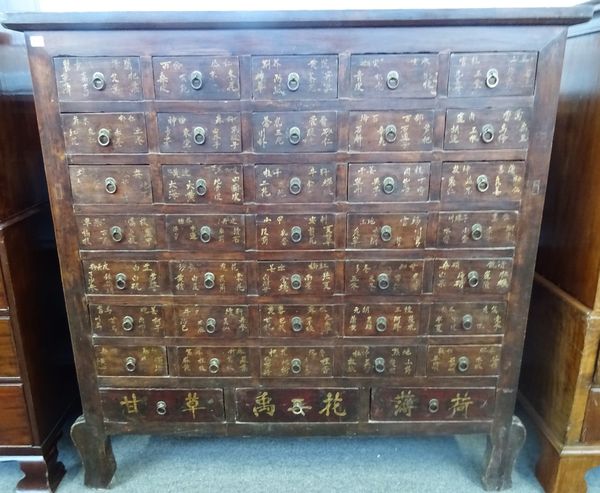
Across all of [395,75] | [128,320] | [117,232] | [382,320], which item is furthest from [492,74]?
[128,320]

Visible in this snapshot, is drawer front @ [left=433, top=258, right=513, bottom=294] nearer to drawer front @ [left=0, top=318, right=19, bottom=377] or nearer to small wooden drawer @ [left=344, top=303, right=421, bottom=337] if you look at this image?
small wooden drawer @ [left=344, top=303, right=421, bottom=337]

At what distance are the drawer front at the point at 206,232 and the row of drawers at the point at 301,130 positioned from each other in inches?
7.7

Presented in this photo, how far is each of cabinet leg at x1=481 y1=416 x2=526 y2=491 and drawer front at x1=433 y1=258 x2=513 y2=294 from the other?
1.55 feet

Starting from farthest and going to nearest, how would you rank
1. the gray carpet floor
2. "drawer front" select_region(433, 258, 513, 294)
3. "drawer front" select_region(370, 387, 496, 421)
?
1. the gray carpet floor
2. "drawer front" select_region(370, 387, 496, 421)
3. "drawer front" select_region(433, 258, 513, 294)

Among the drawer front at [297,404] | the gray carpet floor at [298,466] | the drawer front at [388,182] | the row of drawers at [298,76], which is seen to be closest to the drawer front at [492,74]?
the row of drawers at [298,76]

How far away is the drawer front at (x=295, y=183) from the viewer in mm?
1338

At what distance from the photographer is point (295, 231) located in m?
1.38

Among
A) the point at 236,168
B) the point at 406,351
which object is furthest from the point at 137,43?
the point at 406,351

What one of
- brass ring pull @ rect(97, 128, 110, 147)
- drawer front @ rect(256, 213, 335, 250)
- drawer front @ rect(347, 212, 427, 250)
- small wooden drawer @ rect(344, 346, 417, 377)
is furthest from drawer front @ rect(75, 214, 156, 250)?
small wooden drawer @ rect(344, 346, 417, 377)

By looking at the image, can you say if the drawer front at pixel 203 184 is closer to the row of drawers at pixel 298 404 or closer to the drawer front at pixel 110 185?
the drawer front at pixel 110 185

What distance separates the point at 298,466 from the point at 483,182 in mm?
1187

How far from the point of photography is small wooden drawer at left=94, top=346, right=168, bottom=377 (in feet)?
4.91

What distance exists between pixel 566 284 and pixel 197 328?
3.93 feet

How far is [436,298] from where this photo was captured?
4.74 ft
